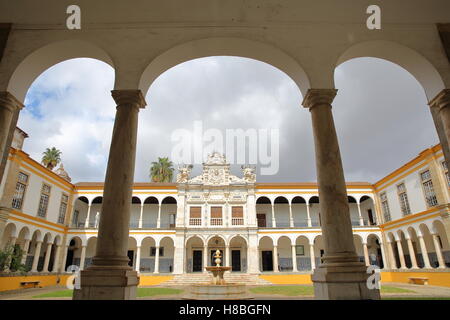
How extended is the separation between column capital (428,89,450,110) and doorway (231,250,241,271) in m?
24.8

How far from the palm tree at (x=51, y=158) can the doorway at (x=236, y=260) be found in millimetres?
19816

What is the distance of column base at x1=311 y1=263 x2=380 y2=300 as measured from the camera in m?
4.30

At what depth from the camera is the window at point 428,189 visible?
1953 cm

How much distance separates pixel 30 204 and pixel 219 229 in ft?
48.1

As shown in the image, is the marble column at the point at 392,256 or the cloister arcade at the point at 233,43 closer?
the cloister arcade at the point at 233,43

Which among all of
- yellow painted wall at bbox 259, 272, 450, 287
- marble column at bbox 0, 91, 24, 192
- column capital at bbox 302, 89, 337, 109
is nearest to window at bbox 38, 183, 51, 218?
yellow painted wall at bbox 259, 272, 450, 287

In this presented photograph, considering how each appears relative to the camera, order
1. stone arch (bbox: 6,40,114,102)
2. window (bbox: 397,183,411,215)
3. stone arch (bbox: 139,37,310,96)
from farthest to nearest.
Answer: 1. window (bbox: 397,183,411,215)
2. stone arch (bbox: 139,37,310,96)
3. stone arch (bbox: 6,40,114,102)

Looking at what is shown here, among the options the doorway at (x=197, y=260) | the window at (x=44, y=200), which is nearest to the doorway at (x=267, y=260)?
the doorway at (x=197, y=260)

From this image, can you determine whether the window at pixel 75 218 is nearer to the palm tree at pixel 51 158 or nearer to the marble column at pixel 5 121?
the palm tree at pixel 51 158

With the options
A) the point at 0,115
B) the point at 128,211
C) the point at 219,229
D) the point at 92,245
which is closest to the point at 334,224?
the point at 128,211

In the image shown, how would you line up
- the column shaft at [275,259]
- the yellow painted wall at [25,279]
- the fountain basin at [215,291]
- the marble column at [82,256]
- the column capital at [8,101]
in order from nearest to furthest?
the column capital at [8,101], the fountain basin at [215,291], the yellow painted wall at [25,279], the marble column at [82,256], the column shaft at [275,259]

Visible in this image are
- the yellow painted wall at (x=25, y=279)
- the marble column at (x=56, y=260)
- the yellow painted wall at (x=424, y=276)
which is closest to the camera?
the yellow painted wall at (x=25, y=279)

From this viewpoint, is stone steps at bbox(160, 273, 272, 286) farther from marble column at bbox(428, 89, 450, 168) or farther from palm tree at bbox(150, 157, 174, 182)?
Result: marble column at bbox(428, 89, 450, 168)

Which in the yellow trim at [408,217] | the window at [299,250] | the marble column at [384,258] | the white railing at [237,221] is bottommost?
the marble column at [384,258]
